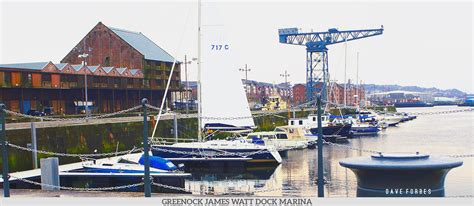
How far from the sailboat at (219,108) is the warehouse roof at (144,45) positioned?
3367 cm

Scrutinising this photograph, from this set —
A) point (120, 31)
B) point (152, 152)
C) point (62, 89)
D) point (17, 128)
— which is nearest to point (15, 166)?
point (17, 128)

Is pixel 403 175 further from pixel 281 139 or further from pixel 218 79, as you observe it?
pixel 281 139

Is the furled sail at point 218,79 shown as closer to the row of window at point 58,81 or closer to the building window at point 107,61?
the row of window at point 58,81

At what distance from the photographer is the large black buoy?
5.20m

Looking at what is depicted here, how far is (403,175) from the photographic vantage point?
5.26 meters

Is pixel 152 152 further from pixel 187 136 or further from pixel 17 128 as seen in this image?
pixel 187 136

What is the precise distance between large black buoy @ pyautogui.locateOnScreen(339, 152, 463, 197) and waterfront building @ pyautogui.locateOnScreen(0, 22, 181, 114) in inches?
1361

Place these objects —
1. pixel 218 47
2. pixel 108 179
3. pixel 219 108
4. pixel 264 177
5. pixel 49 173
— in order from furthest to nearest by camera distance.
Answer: pixel 218 47, pixel 219 108, pixel 264 177, pixel 108 179, pixel 49 173

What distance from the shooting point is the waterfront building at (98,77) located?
3962 centimetres

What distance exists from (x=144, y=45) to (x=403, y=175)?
57.3 m

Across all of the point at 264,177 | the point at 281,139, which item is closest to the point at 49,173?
the point at 264,177

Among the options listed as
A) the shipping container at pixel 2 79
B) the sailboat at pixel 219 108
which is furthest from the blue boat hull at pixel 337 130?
the shipping container at pixel 2 79

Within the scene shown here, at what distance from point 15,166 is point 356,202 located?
18.1m

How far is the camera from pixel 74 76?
1766 inches
